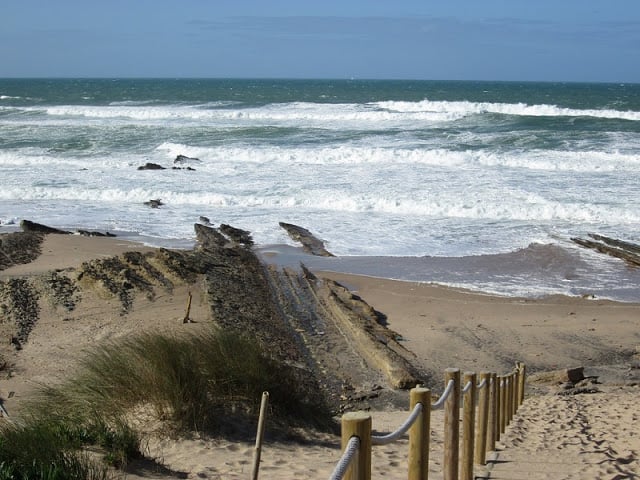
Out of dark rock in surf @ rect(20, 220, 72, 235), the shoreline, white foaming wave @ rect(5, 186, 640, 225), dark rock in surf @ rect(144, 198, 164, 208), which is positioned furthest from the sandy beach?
white foaming wave @ rect(5, 186, 640, 225)

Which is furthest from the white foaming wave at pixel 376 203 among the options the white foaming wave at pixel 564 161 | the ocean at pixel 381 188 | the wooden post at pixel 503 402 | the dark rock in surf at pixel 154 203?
the wooden post at pixel 503 402

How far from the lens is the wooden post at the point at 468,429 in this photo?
5180mm

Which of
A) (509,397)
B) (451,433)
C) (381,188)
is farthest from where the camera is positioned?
(381,188)

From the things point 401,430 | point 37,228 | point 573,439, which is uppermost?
point 401,430

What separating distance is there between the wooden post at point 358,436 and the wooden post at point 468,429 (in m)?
2.49

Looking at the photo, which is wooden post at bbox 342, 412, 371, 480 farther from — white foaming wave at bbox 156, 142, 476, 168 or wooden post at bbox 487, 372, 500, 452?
white foaming wave at bbox 156, 142, 476, 168

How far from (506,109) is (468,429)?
167 feet

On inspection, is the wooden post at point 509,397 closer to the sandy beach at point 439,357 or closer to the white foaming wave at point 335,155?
the sandy beach at point 439,357

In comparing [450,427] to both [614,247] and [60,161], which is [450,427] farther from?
[60,161]

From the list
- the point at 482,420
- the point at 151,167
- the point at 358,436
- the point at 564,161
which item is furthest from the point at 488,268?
the point at 151,167

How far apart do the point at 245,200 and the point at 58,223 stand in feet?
18.1

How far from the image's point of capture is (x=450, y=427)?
15.1 ft

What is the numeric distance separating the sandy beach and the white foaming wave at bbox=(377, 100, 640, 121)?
3656 centimetres

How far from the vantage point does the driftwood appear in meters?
15.5
